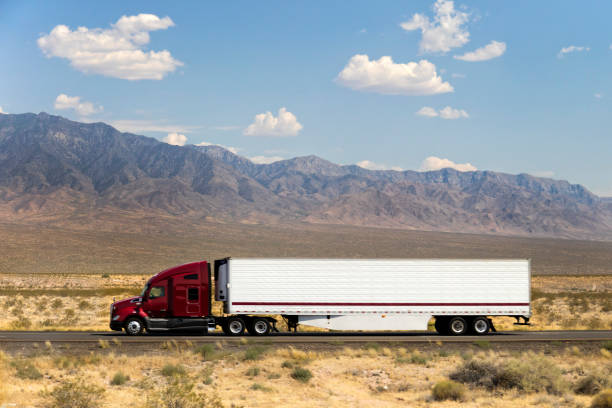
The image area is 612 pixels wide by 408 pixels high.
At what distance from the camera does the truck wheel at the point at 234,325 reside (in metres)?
27.0

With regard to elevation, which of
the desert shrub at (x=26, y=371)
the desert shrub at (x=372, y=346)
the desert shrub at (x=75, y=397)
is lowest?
the desert shrub at (x=372, y=346)

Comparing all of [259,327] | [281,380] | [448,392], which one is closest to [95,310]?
[259,327]

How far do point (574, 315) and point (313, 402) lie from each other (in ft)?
99.0

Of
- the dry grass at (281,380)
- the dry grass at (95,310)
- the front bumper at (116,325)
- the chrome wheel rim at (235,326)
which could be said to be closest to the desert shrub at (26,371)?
the dry grass at (281,380)

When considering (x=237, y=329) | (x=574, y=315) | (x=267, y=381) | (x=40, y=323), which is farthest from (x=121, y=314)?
(x=574, y=315)

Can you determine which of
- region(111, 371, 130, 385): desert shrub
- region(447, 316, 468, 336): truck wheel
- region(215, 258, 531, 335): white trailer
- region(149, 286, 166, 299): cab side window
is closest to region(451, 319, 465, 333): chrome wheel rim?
region(447, 316, 468, 336): truck wheel

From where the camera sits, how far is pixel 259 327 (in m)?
27.2

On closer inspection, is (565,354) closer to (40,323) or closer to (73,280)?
(40,323)

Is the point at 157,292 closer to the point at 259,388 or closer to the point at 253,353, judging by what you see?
the point at 253,353

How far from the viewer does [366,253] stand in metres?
134

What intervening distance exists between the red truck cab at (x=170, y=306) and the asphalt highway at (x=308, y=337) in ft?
1.76

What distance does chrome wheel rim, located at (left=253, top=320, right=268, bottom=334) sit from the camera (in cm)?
2714

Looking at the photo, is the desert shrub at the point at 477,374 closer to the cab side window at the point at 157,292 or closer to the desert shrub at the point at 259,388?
the desert shrub at the point at 259,388

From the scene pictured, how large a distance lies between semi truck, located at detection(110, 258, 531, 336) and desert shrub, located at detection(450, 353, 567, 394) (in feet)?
29.3
